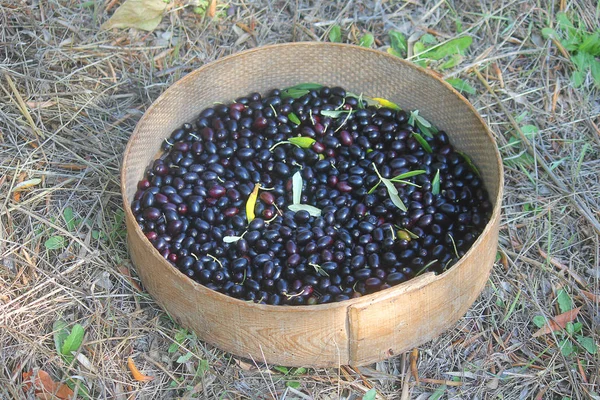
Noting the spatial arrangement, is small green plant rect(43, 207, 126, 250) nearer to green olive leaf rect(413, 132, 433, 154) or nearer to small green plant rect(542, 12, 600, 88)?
green olive leaf rect(413, 132, 433, 154)

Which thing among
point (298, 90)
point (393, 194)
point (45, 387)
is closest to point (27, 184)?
point (45, 387)

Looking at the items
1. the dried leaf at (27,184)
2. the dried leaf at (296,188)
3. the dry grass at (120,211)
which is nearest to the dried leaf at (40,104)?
the dry grass at (120,211)

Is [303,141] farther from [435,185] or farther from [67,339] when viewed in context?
[67,339]

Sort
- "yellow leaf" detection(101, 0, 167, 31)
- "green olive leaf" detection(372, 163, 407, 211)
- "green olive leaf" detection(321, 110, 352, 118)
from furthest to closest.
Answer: "yellow leaf" detection(101, 0, 167, 31) → "green olive leaf" detection(321, 110, 352, 118) → "green olive leaf" detection(372, 163, 407, 211)

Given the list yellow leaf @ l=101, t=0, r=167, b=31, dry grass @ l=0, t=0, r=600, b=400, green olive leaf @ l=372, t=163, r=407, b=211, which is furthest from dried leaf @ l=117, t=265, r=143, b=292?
yellow leaf @ l=101, t=0, r=167, b=31

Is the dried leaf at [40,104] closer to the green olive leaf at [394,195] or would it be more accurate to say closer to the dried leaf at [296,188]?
the dried leaf at [296,188]

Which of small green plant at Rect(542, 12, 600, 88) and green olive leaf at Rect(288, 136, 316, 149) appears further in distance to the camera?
small green plant at Rect(542, 12, 600, 88)
